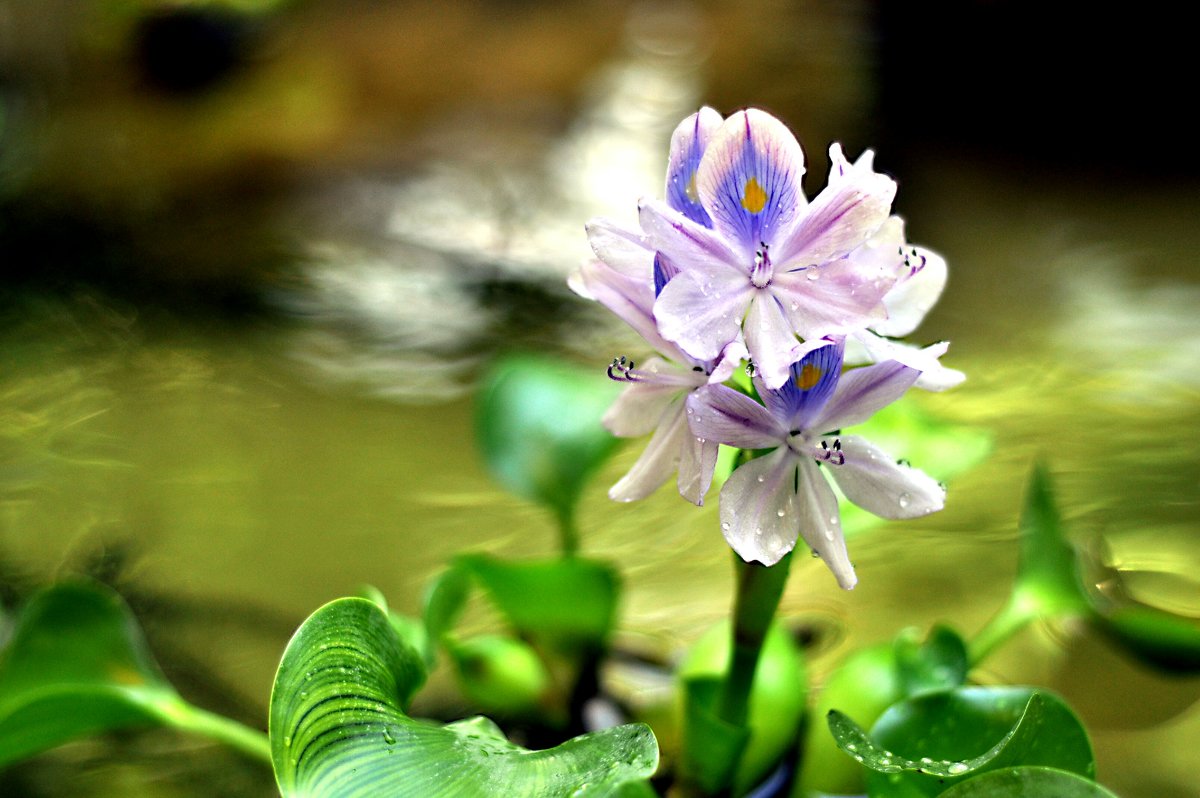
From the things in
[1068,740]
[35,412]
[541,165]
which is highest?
[1068,740]

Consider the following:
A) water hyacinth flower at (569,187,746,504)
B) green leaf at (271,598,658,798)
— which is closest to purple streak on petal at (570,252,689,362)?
water hyacinth flower at (569,187,746,504)

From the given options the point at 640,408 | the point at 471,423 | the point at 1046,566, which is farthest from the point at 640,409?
the point at 471,423

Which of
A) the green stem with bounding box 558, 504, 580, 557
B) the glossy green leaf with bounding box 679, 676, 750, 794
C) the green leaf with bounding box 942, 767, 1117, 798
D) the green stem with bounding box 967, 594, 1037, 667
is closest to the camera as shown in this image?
the green leaf with bounding box 942, 767, 1117, 798

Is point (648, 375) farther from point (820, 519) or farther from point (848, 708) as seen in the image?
point (848, 708)

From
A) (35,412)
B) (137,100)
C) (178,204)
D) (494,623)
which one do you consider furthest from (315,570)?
(137,100)

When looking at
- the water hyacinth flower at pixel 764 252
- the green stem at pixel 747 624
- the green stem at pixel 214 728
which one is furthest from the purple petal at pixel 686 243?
the green stem at pixel 214 728

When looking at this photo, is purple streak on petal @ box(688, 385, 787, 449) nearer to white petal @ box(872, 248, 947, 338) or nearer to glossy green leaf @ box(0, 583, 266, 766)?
white petal @ box(872, 248, 947, 338)

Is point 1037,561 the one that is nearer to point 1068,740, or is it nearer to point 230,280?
point 1068,740

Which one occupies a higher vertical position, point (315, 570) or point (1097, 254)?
point (1097, 254)
